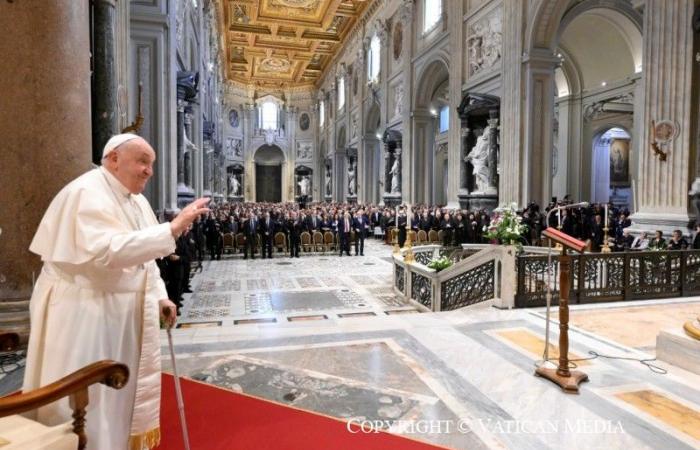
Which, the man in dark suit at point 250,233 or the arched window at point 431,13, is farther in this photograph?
the arched window at point 431,13

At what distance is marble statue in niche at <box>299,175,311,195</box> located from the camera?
44500 millimetres

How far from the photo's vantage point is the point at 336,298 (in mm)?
8250

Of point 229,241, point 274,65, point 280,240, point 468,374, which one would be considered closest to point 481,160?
point 280,240

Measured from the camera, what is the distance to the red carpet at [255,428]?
2604 mm

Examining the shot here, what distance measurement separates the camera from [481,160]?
1555cm

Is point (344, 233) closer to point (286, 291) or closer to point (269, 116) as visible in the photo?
point (286, 291)

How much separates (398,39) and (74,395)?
2482 centimetres

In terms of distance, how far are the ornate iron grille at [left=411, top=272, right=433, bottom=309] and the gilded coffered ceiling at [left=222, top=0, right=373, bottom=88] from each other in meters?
24.1

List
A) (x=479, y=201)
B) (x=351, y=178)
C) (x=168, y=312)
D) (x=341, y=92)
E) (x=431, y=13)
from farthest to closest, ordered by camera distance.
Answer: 1. (x=341, y=92)
2. (x=351, y=178)
3. (x=431, y=13)
4. (x=479, y=201)
5. (x=168, y=312)

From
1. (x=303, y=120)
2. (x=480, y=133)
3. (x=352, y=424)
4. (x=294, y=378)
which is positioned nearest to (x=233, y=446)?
(x=352, y=424)

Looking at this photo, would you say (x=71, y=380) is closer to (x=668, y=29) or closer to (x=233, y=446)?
(x=233, y=446)

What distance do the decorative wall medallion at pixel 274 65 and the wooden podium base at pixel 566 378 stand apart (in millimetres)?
38499

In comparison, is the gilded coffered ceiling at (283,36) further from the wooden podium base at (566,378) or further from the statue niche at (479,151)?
the wooden podium base at (566,378)

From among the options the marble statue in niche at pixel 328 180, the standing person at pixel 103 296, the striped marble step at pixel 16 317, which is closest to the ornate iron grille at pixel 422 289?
the striped marble step at pixel 16 317
